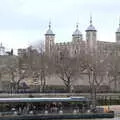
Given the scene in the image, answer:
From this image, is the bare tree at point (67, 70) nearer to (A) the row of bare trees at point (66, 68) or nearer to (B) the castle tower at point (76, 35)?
(A) the row of bare trees at point (66, 68)

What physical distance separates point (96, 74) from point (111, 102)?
50.4ft

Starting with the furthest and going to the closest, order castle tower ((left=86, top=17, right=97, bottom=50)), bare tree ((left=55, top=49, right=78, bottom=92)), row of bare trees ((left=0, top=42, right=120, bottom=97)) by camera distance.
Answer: castle tower ((left=86, top=17, right=97, bottom=50)), row of bare trees ((left=0, top=42, right=120, bottom=97)), bare tree ((left=55, top=49, right=78, bottom=92))

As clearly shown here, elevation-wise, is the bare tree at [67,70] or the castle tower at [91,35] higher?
the castle tower at [91,35]

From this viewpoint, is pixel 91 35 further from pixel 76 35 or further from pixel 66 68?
pixel 66 68

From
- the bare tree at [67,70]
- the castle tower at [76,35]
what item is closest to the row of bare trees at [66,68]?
the bare tree at [67,70]

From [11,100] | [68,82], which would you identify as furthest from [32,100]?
[68,82]

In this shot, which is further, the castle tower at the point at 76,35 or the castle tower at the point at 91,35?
the castle tower at the point at 76,35

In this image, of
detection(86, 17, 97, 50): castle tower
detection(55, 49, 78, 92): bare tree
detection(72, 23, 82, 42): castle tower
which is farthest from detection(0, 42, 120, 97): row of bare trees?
detection(72, 23, 82, 42): castle tower

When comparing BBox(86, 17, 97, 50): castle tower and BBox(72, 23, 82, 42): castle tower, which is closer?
BBox(86, 17, 97, 50): castle tower

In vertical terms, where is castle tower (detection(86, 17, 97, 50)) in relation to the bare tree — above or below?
above

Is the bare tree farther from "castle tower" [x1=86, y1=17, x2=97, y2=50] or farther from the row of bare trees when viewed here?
"castle tower" [x1=86, y1=17, x2=97, y2=50]

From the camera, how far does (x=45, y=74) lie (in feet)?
312

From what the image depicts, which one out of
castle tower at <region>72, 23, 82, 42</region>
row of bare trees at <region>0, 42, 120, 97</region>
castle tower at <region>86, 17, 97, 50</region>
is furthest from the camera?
castle tower at <region>72, 23, 82, 42</region>

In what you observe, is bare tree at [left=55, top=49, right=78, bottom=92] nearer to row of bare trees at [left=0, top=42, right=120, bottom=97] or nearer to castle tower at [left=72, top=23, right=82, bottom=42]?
row of bare trees at [left=0, top=42, right=120, bottom=97]
